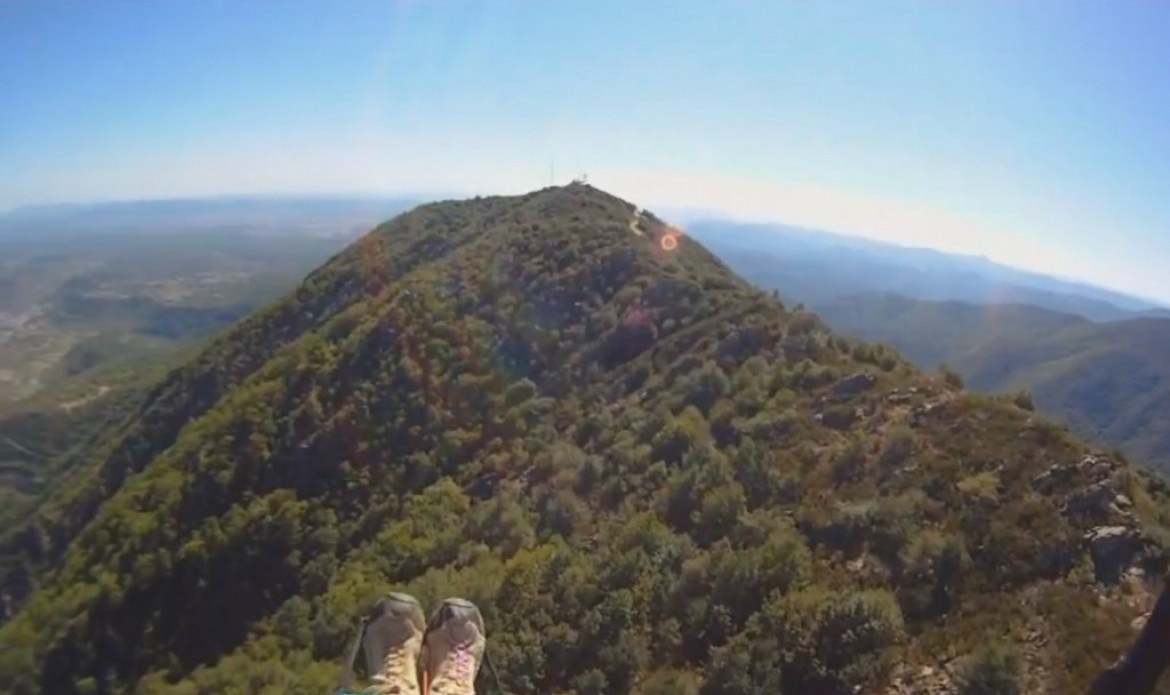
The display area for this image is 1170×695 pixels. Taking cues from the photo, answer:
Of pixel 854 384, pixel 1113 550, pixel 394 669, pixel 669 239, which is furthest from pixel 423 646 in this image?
pixel 669 239

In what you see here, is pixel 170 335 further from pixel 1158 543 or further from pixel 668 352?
pixel 1158 543

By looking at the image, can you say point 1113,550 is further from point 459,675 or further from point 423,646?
point 423,646

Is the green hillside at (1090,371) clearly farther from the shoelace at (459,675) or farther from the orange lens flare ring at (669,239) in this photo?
the shoelace at (459,675)

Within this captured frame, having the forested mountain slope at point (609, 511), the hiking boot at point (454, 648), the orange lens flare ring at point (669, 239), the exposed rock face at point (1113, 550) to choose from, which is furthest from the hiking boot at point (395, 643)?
the orange lens flare ring at point (669, 239)

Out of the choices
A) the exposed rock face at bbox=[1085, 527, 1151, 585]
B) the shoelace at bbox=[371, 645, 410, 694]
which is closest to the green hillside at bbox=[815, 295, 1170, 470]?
the exposed rock face at bbox=[1085, 527, 1151, 585]

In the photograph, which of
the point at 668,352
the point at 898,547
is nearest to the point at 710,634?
the point at 898,547
